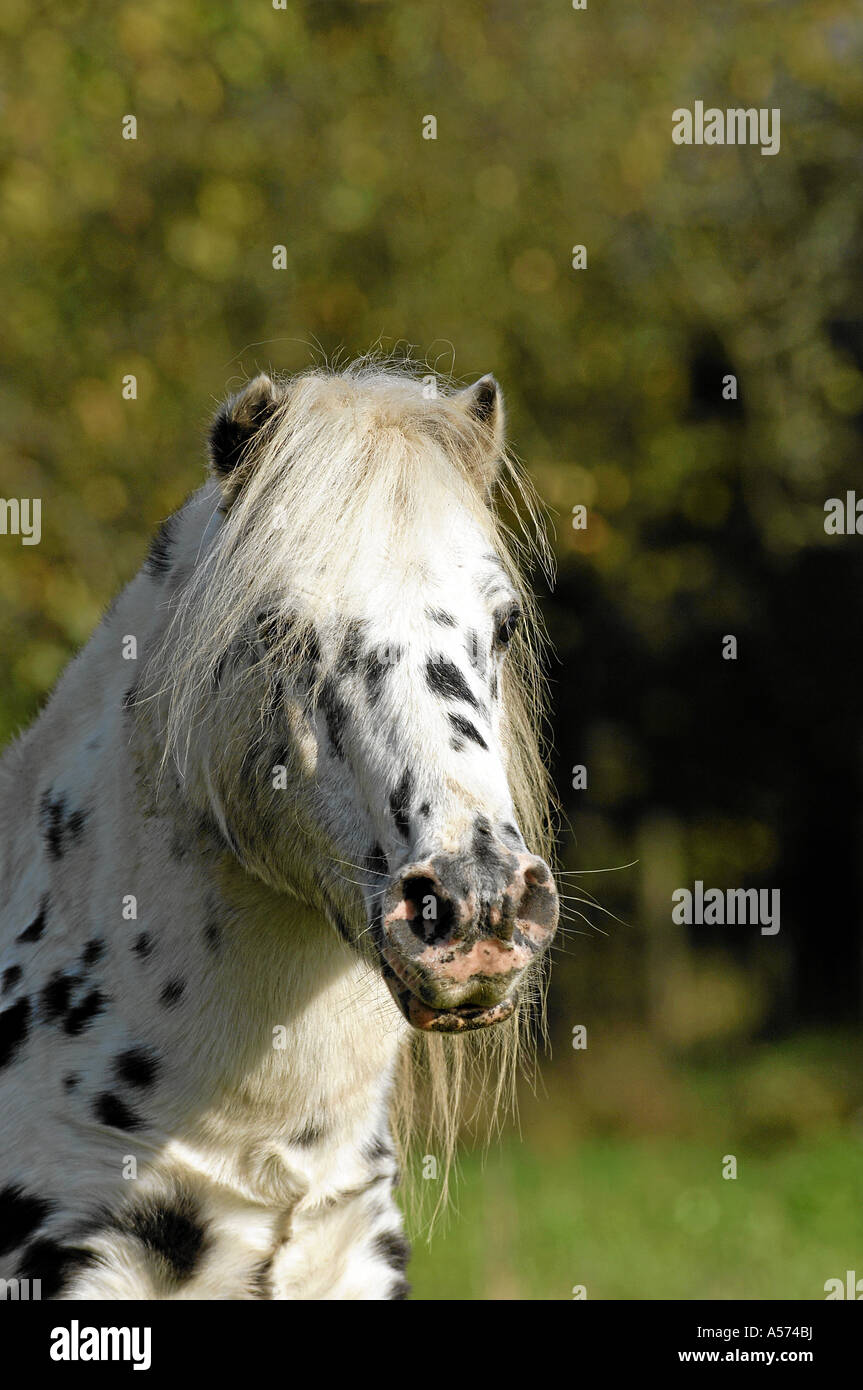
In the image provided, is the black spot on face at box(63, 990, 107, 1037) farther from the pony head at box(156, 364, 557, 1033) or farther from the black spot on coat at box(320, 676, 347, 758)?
the black spot on coat at box(320, 676, 347, 758)

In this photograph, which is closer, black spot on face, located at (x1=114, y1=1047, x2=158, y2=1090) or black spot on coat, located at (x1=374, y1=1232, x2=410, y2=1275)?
black spot on face, located at (x1=114, y1=1047, x2=158, y2=1090)

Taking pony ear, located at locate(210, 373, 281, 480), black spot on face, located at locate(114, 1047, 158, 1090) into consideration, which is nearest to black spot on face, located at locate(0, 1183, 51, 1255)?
black spot on face, located at locate(114, 1047, 158, 1090)

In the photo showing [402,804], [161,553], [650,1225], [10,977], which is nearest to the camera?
[402,804]

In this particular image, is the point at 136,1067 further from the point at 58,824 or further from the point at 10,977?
the point at 58,824

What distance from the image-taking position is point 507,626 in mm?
3018

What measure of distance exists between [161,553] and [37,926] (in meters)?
0.95

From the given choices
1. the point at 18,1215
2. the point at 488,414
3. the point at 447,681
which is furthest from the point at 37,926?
the point at 488,414

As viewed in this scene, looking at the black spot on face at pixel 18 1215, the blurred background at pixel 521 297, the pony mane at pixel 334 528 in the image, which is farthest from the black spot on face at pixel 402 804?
the blurred background at pixel 521 297

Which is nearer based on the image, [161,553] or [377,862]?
[377,862]

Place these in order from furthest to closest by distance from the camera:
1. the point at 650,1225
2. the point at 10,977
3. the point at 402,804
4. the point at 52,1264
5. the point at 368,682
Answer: the point at 650,1225 < the point at 10,977 < the point at 52,1264 < the point at 368,682 < the point at 402,804

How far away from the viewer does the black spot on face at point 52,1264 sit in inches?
112

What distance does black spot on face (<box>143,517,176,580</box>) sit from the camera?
3.43m

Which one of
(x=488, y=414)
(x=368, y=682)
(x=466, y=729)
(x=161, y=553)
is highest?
(x=488, y=414)
